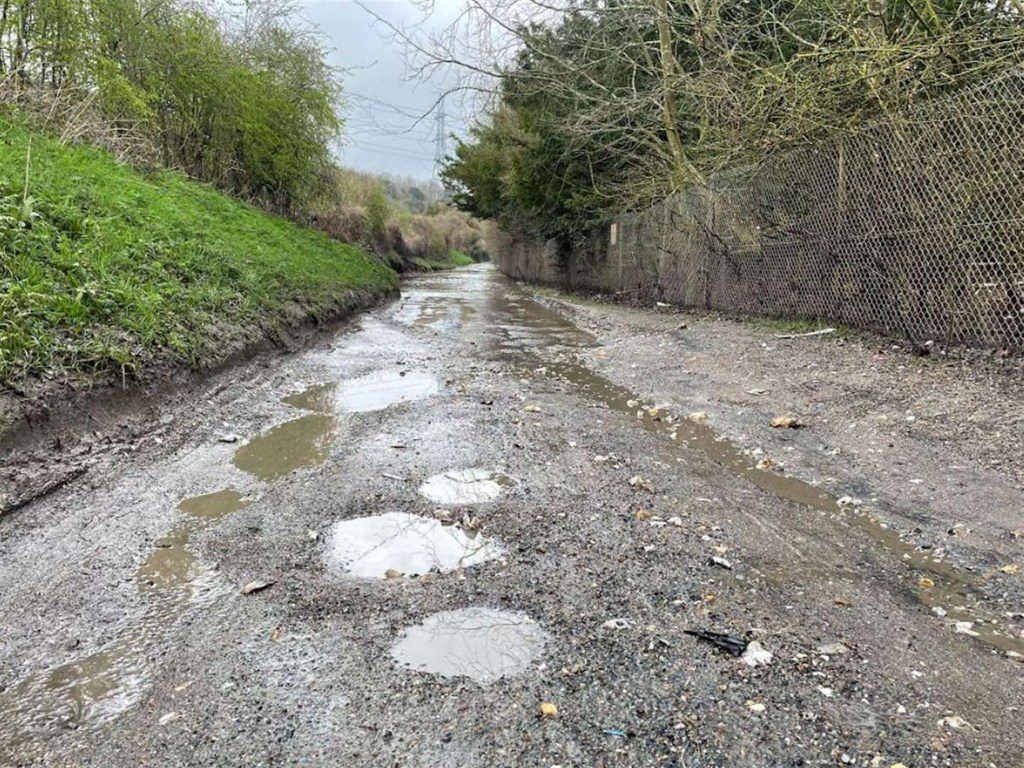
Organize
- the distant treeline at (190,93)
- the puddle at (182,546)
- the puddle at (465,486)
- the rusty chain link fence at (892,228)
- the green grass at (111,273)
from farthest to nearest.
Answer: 1. the distant treeline at (190,93)
2. the rusty chain link fence at (892,228)
3. the green grass at (111,273)
4. the puddle at (465,486)
5. the puddle at (182,546)

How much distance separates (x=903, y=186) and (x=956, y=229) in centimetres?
79

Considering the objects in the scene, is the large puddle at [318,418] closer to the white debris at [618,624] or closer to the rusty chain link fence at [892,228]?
the white debris at [618,624]

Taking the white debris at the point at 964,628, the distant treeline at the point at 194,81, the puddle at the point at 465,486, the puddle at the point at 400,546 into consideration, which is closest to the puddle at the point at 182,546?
the puddle at the point at 400,546

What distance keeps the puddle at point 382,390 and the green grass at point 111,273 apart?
49.6 inches

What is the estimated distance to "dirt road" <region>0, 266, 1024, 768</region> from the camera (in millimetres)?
1627

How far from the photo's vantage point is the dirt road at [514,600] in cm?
163

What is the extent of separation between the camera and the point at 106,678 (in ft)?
6.13

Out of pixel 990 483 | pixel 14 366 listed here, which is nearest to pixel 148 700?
pixel 14 366

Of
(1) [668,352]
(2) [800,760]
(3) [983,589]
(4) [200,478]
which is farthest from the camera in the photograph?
(1) [668,352]

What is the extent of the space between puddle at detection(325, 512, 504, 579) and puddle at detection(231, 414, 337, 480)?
959 mm

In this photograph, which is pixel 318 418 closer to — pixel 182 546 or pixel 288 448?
pixel 288 448

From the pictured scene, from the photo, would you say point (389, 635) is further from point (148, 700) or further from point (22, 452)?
point (22, 452)

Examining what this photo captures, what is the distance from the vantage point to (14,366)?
3.62 meters

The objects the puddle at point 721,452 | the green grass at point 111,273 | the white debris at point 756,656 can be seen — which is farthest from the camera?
the green grass at point 111,273
